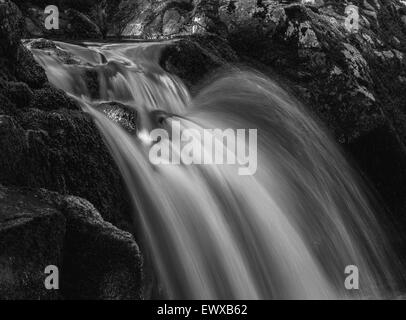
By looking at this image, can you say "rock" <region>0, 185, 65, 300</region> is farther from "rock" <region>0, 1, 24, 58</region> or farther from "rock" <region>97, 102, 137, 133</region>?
"rock" <region>97, 102, 137, 133</region>

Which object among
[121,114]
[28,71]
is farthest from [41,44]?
[28,71]

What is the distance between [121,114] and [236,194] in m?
1.82

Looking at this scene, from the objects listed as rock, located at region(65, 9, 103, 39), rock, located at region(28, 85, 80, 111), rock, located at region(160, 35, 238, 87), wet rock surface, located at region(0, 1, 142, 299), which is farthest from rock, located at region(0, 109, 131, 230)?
rock, located at region(65, 9, 103, 39)

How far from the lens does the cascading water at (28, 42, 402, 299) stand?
6863 millimetres

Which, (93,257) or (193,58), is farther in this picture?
(193,58)

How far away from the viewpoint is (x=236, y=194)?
26.6 feet

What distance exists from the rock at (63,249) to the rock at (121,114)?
2878 mm

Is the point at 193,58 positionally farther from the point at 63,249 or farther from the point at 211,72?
the point at 63,249

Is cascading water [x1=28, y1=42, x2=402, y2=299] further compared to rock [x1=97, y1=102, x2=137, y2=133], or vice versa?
rock [x1=97, y1=102, x2=137, y2=133]

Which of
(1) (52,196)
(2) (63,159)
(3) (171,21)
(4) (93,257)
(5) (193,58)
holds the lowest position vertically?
(4) (93,257)

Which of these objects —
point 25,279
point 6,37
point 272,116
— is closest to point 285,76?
point 272,116

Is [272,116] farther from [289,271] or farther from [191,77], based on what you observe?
[289,271]

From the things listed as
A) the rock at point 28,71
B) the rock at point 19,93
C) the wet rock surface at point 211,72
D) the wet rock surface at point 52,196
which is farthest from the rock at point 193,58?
the rock at point 19,93

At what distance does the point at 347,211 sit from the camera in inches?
396
